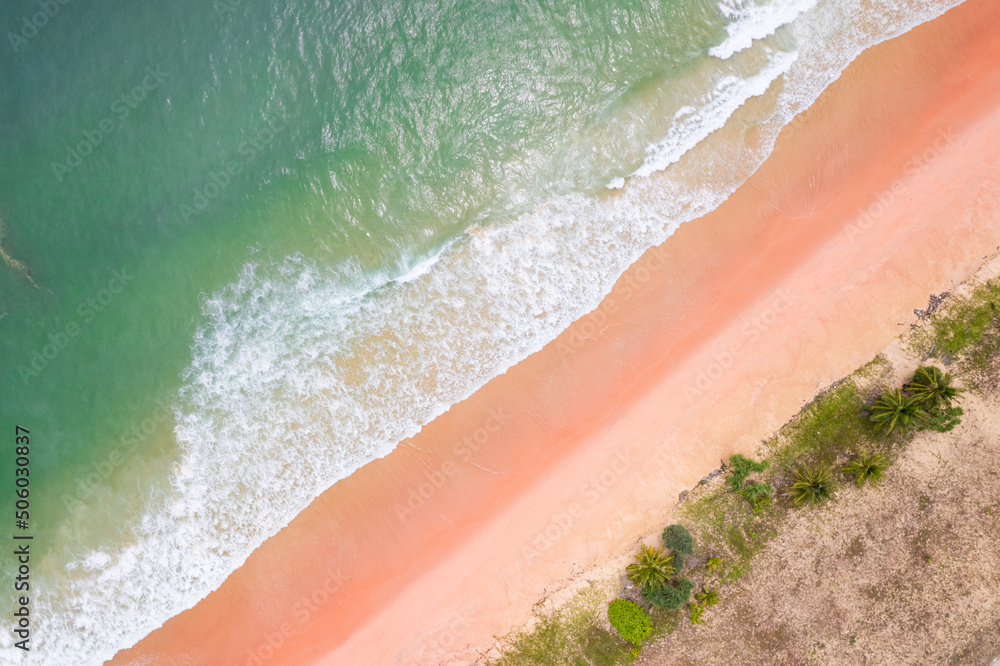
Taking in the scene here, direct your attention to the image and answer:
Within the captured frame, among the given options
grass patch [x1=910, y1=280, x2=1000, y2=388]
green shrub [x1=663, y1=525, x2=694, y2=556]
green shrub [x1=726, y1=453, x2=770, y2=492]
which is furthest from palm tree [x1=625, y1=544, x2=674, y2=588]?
grass patch [x1=910, y1=280, x2=1000, y2=388]

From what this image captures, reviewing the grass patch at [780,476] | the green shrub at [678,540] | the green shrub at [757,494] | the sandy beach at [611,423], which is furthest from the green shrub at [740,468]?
the green shrub at [678,540]

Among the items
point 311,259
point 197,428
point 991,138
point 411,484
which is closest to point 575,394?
point 411,484

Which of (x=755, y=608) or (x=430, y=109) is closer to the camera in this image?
(x=755, y=608)

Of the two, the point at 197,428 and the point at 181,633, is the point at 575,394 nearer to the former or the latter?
the point at 197,428

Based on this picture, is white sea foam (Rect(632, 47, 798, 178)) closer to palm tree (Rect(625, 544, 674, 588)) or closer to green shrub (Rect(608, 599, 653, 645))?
palm tree (Rect(625, 544, 674, 588))

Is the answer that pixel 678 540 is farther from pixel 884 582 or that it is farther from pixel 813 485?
pixel 884 582

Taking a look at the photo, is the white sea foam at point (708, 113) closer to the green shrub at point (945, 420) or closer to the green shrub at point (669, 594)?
the green shrub at point (945, 420)

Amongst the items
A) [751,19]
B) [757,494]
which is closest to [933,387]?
[757,494]
